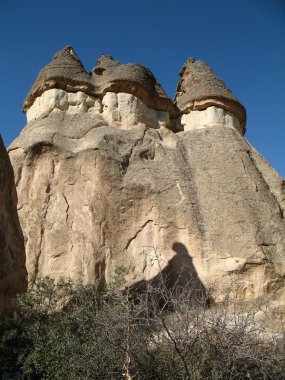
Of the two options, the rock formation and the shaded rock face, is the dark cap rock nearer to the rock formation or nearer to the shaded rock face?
the rock formation

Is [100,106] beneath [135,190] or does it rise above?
above

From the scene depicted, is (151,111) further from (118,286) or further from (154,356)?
(154,356)

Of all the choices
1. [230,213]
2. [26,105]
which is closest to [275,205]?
[230,213]

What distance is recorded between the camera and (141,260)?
10805 millimetres

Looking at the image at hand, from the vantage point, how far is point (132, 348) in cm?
690

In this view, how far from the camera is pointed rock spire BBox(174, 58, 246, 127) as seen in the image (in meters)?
14.9

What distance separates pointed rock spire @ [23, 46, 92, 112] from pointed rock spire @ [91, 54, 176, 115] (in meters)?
0.44

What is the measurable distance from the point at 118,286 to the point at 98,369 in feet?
7.16

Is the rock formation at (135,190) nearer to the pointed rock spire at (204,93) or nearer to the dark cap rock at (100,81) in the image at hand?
the dark cap rock at (100,81)

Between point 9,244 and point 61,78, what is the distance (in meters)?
7.83

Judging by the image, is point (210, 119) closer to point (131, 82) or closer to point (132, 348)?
point (131, 82)

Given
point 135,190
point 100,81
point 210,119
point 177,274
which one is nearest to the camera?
point 177,274

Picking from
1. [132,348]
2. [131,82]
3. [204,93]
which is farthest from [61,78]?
[132,348]

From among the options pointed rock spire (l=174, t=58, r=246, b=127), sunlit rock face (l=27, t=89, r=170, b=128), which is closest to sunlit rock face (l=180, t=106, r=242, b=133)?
pointed rock spire (l=174, t=58, r=246, b=127)
